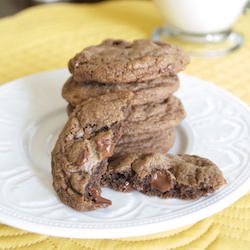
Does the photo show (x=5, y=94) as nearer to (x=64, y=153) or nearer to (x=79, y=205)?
(x=64, y=153)

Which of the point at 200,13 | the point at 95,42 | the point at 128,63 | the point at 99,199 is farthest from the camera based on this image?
the point at 95,42

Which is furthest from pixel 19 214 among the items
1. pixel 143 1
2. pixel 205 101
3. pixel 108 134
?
pixel 143 1

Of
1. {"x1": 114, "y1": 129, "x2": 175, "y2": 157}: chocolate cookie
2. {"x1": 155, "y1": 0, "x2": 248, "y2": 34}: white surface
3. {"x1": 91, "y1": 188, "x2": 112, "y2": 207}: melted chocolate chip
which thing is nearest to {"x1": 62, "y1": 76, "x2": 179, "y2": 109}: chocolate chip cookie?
{"x1": 114, "y1": 129, "x2": 175, "y2": 157}: chocolate cookie

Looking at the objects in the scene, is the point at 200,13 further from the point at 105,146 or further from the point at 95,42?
the point at 105,146

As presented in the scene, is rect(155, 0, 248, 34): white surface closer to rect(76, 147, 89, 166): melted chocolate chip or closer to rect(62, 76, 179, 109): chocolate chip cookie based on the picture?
rect(62, 76, 179, 109): chocolate chip cookie

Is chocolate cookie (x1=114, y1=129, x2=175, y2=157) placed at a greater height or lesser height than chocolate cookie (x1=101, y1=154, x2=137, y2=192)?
lesser

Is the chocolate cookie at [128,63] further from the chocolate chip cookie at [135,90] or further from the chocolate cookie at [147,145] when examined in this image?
the chocolate cookie at [147,145]

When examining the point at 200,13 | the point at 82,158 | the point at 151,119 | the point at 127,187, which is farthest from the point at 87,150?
the point at 200,13
